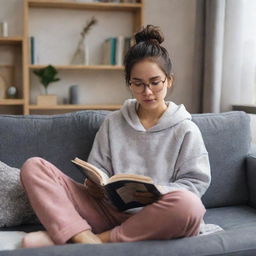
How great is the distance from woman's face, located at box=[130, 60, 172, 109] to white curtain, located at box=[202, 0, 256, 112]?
4.85ft

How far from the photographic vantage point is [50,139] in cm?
180

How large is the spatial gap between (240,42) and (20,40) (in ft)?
5.35

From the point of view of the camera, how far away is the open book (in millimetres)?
1212

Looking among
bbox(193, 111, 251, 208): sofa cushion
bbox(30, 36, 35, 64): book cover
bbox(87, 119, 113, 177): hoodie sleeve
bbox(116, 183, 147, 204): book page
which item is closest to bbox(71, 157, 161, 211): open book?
bbox(116, 183, 147, 204): book page

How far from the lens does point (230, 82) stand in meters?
2.96

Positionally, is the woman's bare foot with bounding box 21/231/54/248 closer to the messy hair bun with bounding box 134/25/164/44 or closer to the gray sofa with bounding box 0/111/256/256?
the gray sofa with bounding box 0/111/256/256

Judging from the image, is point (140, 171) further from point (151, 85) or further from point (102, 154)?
point (151, 85)

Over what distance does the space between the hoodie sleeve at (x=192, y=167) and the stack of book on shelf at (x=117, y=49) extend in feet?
6.03

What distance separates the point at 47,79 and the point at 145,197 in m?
2.08

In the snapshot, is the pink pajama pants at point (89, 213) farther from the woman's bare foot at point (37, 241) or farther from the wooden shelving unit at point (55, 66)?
the wooden shelving unit at point (55, 66)

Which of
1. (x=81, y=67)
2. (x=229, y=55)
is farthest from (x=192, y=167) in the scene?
(x=81, y=67)

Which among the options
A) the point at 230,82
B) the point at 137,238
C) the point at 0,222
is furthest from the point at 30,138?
the point at 230,82

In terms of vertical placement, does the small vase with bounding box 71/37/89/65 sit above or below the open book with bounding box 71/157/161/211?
above

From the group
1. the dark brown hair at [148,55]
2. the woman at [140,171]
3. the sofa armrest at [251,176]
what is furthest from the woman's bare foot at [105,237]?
the sofa armrest at [251,176]
